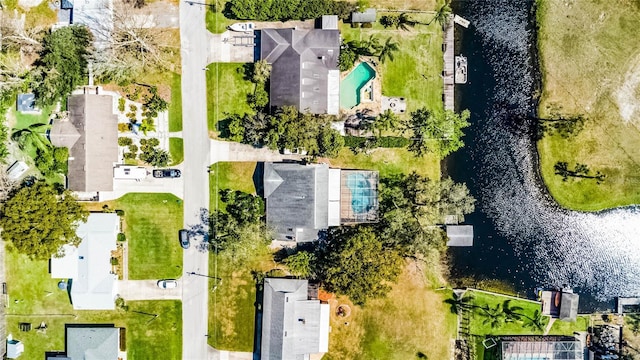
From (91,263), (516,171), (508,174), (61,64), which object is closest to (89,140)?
(61,64)

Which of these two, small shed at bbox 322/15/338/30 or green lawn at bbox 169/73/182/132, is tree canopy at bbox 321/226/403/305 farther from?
small shed at bbox 322/15/338/30

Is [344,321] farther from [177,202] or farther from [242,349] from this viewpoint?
[177,202]

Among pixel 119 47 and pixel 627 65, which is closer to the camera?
pixel 119 47

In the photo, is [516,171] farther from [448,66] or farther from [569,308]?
[569,308]

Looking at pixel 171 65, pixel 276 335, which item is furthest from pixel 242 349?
pixel 171 65

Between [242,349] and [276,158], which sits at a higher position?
[276,158]

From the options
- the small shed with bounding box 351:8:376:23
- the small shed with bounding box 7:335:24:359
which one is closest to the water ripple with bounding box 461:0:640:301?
the small shed with bounding box 351:8:376:23

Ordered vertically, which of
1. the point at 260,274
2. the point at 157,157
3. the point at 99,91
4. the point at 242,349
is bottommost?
the point at 242,349
